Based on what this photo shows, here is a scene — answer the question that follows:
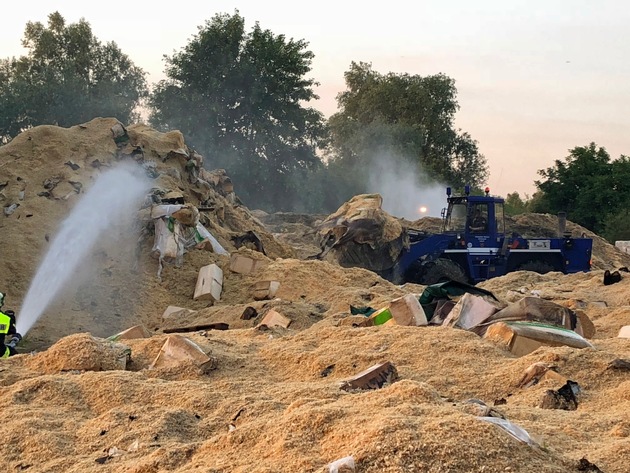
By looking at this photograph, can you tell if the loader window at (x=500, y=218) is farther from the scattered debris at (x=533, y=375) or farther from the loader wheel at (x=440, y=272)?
the scattered debris at (x=533, y=375)

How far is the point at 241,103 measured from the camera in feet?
122

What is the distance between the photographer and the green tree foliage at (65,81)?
34.5 m

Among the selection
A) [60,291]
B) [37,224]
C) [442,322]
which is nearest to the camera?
[442,322]

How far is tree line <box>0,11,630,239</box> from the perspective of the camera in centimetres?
3534

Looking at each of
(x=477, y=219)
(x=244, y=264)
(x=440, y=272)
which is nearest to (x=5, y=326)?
(x=244, y=264)

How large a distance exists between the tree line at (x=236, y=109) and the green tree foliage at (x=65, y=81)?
2.1 inches

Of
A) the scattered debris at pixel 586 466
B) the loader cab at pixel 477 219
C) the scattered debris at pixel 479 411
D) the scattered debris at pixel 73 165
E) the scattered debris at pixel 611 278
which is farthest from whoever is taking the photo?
the loader cab at pixel 477 219

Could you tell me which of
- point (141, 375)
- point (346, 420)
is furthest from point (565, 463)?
point (141, 375)

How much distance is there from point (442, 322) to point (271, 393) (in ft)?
9.79

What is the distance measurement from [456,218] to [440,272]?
1421mm

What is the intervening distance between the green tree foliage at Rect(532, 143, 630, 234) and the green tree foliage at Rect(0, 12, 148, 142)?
2131cm

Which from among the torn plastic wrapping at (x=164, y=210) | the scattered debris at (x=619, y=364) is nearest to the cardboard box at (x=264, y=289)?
the torn plastic wrapping at (x=164, y=210)

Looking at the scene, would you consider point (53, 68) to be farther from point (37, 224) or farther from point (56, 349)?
point (56, 349)

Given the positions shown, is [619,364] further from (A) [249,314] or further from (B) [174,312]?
(B) [174,312]
